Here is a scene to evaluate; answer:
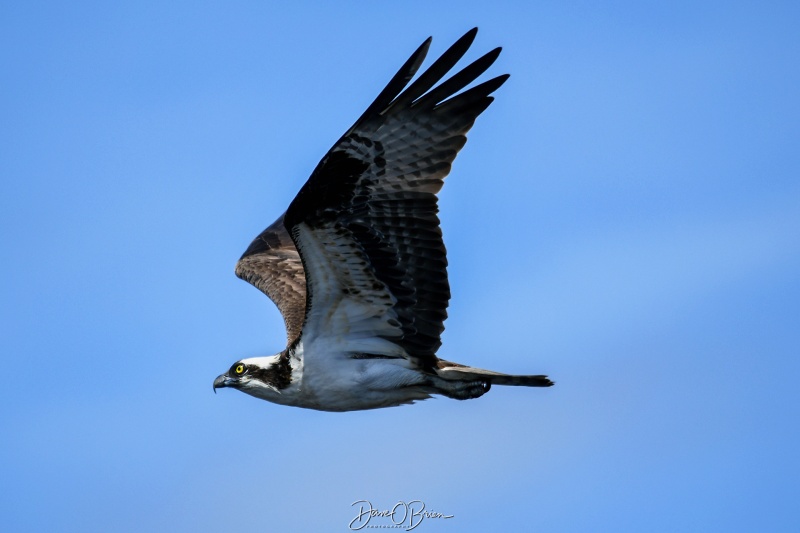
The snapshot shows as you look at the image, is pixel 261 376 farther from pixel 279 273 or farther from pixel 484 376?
pixel 279 273

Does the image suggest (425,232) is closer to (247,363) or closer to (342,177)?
(342,177)

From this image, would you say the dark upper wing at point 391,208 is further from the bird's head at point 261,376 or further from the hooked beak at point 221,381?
the hooked beak at point 221,381

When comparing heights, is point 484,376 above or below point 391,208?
below

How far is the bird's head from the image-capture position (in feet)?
35.9

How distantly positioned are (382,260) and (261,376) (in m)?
1.51

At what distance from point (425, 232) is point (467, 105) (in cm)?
108

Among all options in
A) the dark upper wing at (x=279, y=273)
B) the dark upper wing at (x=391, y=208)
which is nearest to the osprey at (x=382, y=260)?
the dark upper wing at (x=391, y=208)

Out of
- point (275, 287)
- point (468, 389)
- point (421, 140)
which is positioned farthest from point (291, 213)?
point (275, 287)

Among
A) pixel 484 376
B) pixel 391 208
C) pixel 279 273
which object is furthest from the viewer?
pixel 279 273

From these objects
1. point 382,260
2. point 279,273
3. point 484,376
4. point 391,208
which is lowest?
point 484,376

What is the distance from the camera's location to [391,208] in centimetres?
1045

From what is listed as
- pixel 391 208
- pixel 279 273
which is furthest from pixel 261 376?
pixel 279 273

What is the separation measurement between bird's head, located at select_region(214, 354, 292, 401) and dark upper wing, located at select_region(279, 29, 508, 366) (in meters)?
0.56

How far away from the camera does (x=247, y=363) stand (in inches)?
436
